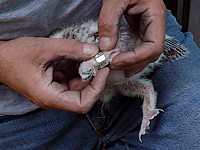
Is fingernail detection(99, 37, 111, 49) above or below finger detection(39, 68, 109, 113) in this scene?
above

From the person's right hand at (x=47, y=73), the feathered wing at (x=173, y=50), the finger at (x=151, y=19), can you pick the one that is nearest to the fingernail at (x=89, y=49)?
the person's right hand at (x=47, y=73)

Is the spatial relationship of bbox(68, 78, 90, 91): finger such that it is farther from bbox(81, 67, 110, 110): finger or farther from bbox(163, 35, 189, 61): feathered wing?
bbox(163, 35, 189, 61): feathered wing

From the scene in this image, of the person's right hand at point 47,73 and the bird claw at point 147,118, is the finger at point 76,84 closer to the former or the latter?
the person's right hand at point 47,73

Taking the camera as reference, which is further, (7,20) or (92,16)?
(92,16)

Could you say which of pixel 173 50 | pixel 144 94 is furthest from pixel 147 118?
pixel 173 50

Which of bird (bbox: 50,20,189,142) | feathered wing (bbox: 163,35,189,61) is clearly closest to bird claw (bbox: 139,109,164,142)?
bird (bbox: 50,20,189,142)

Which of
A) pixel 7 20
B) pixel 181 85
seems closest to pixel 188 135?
pixel 181 85

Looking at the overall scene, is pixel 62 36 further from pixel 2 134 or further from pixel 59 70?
pixel 2 134
